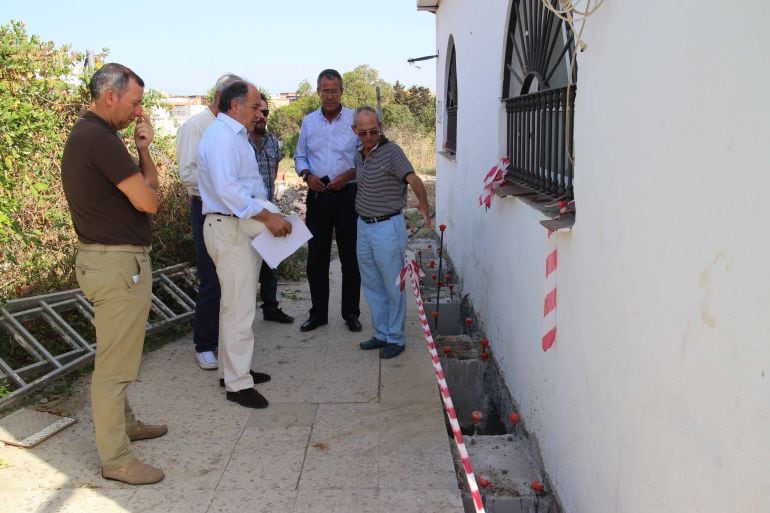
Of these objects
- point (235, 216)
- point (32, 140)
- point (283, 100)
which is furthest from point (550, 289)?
point (283, 100)

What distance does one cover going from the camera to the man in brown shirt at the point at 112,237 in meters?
3.07

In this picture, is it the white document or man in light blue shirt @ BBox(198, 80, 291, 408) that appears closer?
man in light blue shirt @ BBox(198, 80, 291, 408)

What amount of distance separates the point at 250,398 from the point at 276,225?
1074 mm

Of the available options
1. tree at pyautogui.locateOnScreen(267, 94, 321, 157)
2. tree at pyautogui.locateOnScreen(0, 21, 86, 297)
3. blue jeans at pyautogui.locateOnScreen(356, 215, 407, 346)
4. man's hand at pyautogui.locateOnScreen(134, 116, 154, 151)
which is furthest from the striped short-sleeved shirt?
tree at pyautogui.locateOnScreen(267, 94, 321, 157)

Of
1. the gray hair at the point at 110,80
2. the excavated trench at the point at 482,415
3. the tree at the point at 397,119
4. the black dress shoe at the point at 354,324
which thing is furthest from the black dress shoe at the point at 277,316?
the tree at the point at 397,119

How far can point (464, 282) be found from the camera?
23.8 feet

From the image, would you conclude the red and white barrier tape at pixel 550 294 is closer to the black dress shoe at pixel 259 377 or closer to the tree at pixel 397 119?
the black dress shoe at pixel 259 377

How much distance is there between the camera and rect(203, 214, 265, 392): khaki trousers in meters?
4.00

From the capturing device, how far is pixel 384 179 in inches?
190

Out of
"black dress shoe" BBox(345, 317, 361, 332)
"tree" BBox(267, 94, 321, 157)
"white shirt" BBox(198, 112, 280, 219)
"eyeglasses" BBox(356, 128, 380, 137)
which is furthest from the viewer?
"tree" BBox(267, 94, 321, 157)

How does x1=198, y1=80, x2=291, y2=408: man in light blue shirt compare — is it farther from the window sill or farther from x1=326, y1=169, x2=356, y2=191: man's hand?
the window sill

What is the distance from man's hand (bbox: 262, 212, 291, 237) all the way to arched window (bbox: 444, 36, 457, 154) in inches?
212

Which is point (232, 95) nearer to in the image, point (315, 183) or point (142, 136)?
point (142, 136)

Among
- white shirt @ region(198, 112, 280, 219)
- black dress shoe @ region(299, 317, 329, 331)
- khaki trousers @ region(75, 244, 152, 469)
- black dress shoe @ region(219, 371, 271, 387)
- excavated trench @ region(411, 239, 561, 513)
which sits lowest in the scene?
excavated trench @ region(411, 239, 561, 513)
